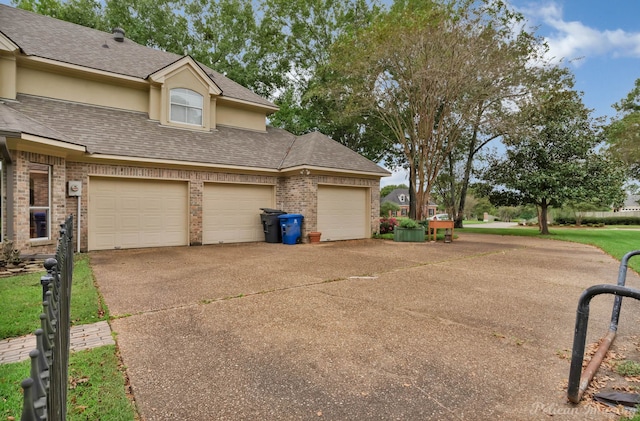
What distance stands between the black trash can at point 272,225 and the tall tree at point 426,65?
6666mm

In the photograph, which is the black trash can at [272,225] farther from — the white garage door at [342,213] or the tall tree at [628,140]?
the tall tree at [628,140]

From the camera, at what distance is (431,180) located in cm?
1489

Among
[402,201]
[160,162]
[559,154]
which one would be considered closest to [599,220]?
[559,154]

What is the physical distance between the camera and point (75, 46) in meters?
11.7

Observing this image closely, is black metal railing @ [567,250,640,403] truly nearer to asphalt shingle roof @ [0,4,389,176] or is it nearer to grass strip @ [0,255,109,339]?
grass strip @ [0,255,109,339]

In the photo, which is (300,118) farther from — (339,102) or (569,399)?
(569,399)

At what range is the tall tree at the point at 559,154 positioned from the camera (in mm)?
16062

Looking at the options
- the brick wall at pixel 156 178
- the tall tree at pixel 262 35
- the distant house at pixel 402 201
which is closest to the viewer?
the brick wall at pixel 156 178

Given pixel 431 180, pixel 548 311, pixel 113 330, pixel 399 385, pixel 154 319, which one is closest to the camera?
pixel 399 385

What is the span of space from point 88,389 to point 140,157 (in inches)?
348

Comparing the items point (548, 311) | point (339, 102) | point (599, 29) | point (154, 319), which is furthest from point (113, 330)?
point (599, 29)

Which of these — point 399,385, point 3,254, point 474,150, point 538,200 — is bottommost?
→ point 399,385

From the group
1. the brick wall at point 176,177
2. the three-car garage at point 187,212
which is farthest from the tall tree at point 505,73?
the brick wall at point 176,177

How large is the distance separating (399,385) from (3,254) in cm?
871
